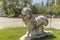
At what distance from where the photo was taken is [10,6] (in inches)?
716

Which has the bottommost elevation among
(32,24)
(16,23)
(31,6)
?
(16,23)

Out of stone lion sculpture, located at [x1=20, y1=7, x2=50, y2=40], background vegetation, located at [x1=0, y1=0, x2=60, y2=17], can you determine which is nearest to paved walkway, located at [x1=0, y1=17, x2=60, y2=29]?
background vegetation, located at [x1=0, y1=0, x2=60, y2=17]

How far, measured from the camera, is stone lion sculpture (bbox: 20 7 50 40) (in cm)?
575

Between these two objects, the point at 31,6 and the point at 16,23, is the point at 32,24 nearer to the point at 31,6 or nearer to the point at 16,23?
the point at 16,23

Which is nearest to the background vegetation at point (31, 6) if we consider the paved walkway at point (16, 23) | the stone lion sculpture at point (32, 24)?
the paved walkway at point (16, 23)

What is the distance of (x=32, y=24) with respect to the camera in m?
6.00

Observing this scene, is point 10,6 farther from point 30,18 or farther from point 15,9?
point 30,18

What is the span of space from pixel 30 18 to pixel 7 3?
1295 centimetres

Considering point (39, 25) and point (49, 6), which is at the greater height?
point (39, 25)

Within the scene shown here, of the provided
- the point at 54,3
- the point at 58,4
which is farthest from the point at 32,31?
the point at 54,3

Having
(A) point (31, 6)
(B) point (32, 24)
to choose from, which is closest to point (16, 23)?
(A) point (31, 6)

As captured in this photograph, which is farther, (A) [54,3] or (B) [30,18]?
(A) [54,3]

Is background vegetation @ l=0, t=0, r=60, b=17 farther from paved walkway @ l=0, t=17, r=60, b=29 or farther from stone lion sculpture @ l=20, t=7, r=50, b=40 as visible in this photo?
stone lion sculpture @ l=20, t=7, r=50, b=40

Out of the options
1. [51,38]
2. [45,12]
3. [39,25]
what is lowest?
[45,12]
